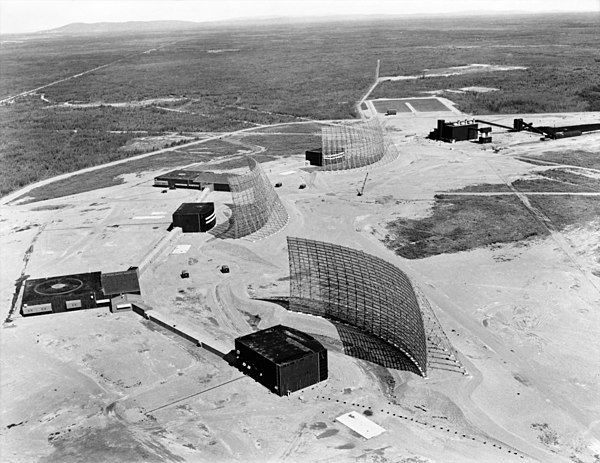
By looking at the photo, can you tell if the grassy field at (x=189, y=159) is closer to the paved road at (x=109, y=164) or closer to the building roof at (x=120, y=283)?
the paved road at (x=109, y=164)

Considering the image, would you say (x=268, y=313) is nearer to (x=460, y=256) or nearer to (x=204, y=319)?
(x=204, y=319)

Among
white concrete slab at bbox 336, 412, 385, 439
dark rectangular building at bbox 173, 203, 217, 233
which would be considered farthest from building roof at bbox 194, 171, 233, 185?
white concrete slab at bbox 336, 412, 385, 439

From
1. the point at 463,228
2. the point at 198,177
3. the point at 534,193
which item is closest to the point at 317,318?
the point at 463,228

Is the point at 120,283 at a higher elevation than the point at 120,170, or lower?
higher

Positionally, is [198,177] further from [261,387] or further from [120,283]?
[261,387]

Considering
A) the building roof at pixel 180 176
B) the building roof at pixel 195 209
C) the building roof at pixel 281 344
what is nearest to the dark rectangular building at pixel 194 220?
the building roof at pixel 195 209

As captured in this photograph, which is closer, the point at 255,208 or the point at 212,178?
the point at 255,208
